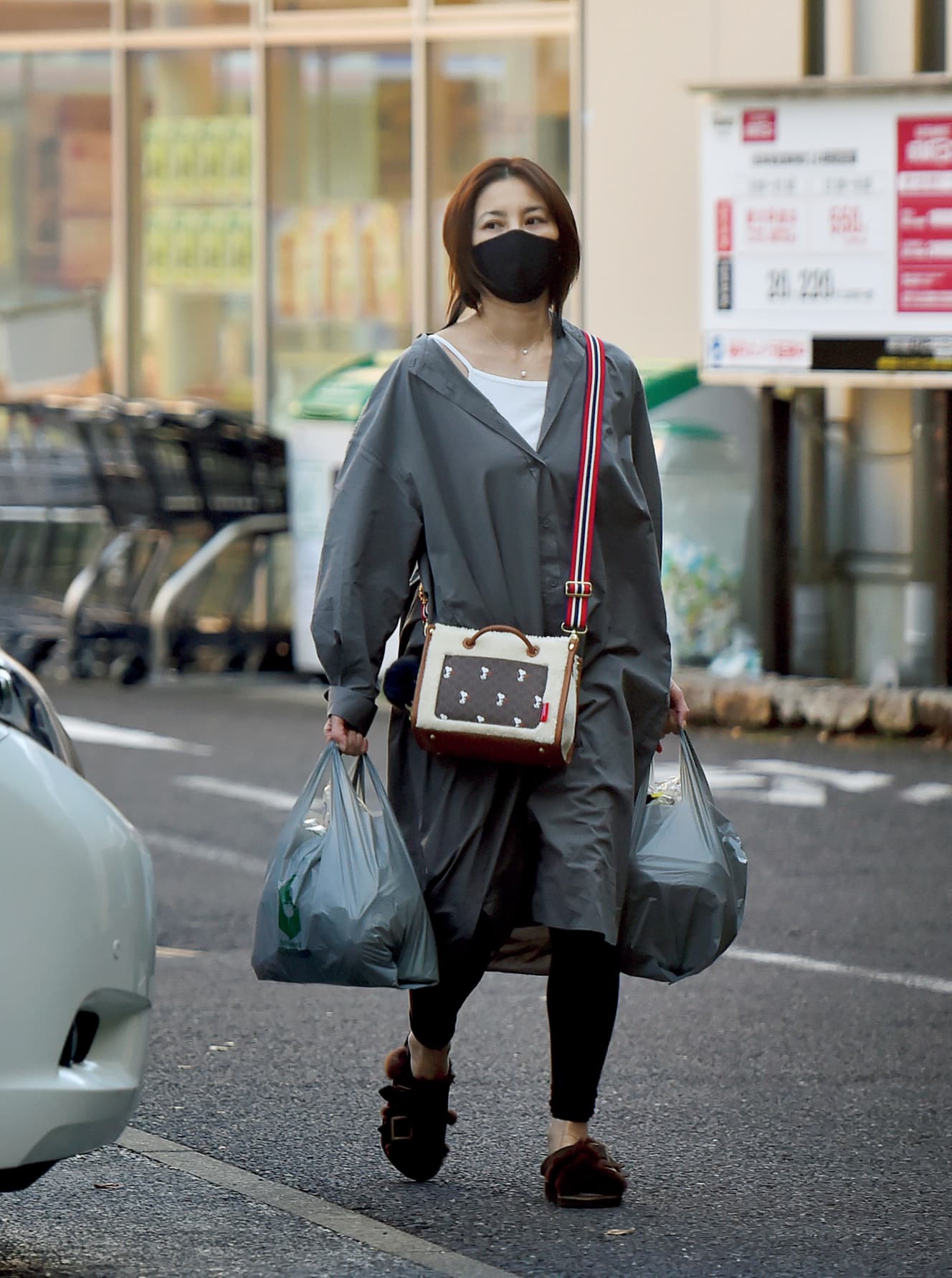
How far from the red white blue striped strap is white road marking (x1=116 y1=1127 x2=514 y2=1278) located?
3.48 feet

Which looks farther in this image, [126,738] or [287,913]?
[126,738]

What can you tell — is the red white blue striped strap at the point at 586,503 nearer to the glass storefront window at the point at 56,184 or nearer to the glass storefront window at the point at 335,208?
the glass storefront window at the point at 335,208

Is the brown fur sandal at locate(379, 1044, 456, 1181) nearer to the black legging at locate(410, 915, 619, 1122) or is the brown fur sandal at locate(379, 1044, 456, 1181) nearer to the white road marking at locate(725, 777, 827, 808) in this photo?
the black legging at locate(410, 915, 619, 1122)

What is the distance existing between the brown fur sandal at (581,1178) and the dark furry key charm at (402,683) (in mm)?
827

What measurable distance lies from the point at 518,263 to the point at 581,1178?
63.3 inches

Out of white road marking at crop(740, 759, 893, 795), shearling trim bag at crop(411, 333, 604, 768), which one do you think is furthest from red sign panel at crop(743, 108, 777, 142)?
shearling trim bag at crop(411, 333, 604, 768)

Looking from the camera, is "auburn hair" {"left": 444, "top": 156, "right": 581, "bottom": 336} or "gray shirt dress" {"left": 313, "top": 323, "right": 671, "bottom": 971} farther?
"auburn hair" {"left": 444, "top": 156, "right": 581, "bottom": 336}

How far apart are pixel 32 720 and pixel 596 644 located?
1058mm

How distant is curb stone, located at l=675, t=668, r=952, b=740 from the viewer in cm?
1061

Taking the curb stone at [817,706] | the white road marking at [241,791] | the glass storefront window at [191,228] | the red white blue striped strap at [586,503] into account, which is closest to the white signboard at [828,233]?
the curb stone at [817,706]

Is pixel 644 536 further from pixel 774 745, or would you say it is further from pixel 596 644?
pixel 774 745

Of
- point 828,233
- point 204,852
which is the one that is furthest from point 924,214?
point 204,852

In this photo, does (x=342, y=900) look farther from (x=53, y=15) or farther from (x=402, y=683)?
(x=53, y=15)

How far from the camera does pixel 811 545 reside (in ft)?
38.2
